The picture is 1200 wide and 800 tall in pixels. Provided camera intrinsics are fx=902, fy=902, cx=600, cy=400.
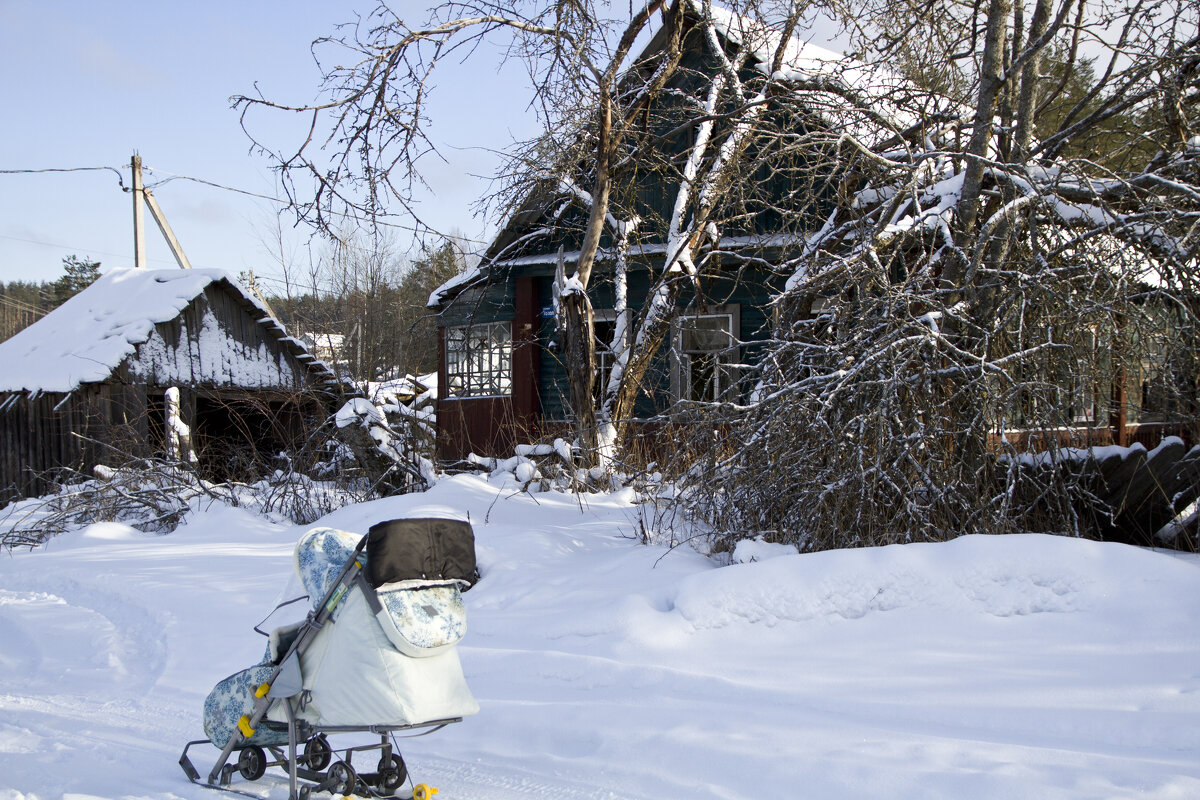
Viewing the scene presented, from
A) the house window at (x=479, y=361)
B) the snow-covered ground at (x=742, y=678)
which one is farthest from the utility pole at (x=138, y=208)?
the snow-covered ground at (x=742, y=678)

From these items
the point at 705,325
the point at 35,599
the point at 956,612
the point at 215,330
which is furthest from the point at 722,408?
the point at 215,330

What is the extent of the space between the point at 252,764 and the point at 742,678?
2686 mm

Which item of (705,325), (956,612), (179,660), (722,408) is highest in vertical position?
(705,325)

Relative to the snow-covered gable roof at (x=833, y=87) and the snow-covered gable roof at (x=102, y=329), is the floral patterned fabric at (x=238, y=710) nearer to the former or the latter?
the snow-covered gable roof at (x=833, y=87)

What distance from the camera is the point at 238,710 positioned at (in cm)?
428

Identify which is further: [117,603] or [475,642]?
[117,603]

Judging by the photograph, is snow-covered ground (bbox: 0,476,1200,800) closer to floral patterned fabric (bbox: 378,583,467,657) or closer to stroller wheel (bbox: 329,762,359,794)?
stroller wheel (bbox: 329,762,359,794)

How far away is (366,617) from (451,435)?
1436 cm

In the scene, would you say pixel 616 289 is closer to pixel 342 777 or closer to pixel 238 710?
pixel 238 710

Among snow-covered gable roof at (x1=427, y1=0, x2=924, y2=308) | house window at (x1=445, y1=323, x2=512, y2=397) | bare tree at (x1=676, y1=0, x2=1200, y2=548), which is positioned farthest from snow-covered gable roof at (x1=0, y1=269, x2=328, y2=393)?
bare tree at (x1=676, y1=0, x2=1200, y2=548)

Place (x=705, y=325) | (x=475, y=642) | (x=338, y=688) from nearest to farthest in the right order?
(x=338, y=688), (x=475, y=642), (x=705, y=325)

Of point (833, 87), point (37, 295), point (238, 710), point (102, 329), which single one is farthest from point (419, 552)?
point (37, 295)

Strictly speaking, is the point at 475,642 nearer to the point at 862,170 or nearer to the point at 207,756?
the point at 207,756

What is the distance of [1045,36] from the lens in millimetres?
7613
